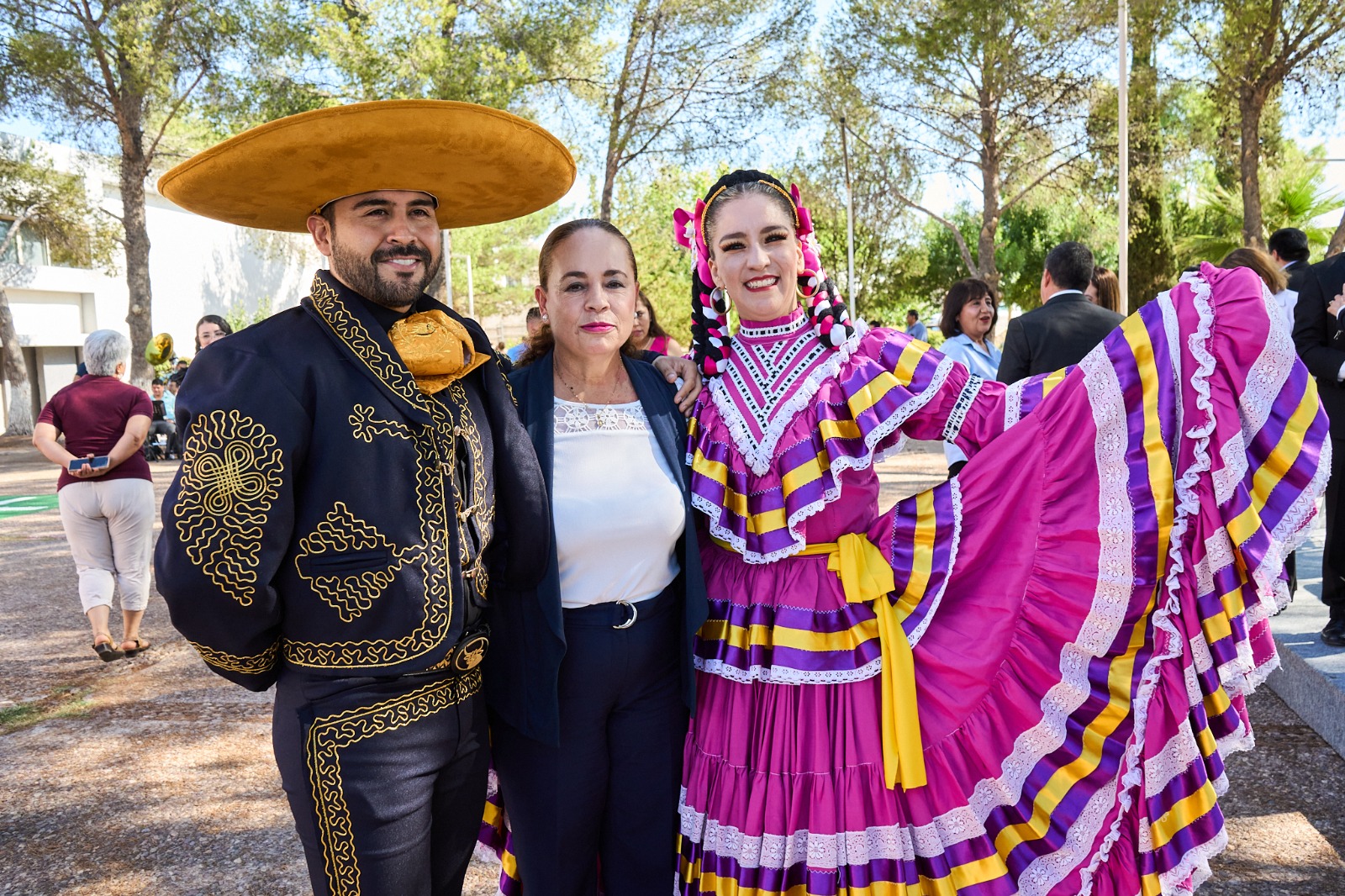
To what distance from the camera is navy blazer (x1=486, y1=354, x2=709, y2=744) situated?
2.05m

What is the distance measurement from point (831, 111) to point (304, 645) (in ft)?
73.8

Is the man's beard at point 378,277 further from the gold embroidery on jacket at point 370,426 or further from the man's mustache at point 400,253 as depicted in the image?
the gold embroidery on jacket at point 370,426

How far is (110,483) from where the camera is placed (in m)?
5.34

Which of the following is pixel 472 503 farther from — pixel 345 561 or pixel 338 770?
pixel 338 770

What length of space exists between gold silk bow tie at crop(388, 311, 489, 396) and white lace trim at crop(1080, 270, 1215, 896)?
1.59 m

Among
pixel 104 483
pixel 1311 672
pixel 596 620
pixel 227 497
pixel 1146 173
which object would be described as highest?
pixel 1146 173

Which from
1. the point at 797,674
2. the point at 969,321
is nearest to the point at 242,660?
the point at 797,674

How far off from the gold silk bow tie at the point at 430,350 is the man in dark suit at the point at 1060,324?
10.6 ft

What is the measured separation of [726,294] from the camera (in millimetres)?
2637

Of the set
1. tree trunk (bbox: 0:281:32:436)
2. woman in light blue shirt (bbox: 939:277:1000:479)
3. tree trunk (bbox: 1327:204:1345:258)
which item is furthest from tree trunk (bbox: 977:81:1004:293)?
tree trunk (bbox: 0:281:32:436)

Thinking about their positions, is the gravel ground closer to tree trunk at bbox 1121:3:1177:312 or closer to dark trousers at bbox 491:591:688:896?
dark trousers at bbox 491:591:688:896

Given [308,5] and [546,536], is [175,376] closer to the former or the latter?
[308,5]

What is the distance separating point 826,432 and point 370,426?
1.10 metres

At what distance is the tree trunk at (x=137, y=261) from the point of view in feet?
61.1
